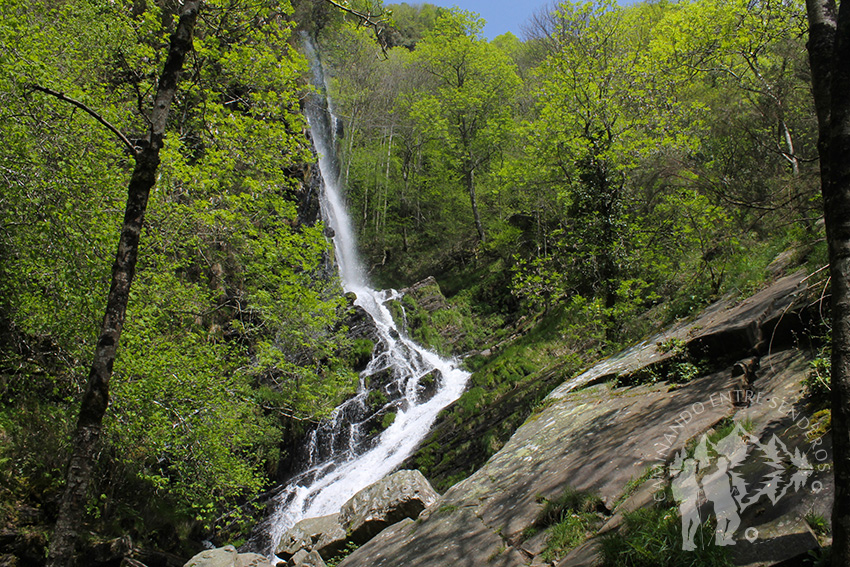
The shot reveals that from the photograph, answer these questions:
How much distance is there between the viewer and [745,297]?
20.2 feet

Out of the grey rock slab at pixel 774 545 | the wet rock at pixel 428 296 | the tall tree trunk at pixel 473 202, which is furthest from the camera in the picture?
the tall tree trunk at pixel 473 202

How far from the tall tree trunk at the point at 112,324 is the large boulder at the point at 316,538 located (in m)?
5.75

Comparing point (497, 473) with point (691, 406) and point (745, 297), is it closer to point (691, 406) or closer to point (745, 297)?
point (691, 406)

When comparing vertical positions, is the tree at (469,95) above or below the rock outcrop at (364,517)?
above

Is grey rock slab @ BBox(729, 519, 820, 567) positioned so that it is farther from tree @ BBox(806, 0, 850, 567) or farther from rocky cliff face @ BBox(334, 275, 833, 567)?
tree @ BBox(806, 0, 850, 567)

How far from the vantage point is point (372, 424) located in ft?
51.6

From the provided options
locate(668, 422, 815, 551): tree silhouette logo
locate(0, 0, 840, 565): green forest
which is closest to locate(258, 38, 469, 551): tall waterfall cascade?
locate(0, 0, 840, 565): green forest

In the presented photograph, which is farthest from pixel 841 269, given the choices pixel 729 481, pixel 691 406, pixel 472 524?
pixel 472 524

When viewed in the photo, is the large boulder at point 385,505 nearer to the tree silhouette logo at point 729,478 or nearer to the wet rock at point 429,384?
the tree silhouette logo at point 729,478

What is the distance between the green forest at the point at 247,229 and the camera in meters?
7.40

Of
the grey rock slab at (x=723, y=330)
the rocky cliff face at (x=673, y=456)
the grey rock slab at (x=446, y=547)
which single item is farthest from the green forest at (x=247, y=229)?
the grey rock slab at (x=446, y=547)

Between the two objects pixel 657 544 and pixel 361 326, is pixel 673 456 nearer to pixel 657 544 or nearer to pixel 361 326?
pixel 657 544

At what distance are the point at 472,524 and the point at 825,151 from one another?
3954 mm

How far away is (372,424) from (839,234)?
14975 mm
